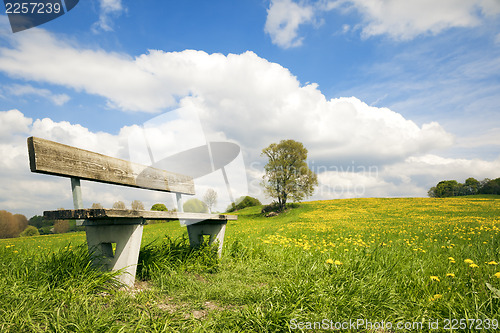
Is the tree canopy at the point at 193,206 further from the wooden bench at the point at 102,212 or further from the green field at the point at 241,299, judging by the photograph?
the green field at the point at 241,299

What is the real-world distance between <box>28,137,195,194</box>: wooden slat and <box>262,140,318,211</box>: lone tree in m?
23.8

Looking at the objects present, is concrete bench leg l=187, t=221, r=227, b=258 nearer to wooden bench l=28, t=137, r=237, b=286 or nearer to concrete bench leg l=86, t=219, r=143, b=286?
wooden bench l=28, t=137, r=237, b=286

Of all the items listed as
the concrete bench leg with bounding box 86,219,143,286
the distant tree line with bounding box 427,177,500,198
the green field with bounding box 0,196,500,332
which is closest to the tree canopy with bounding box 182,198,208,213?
the green field with bounding box 0,196,500,332

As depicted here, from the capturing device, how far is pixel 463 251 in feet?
16.5

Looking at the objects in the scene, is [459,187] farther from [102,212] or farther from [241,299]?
[102,212]

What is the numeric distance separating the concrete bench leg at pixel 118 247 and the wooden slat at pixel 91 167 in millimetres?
604

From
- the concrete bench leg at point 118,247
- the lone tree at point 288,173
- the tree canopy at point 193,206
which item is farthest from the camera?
the lone tree at point 288,173

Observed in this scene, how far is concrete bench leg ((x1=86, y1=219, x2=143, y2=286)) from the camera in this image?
2.83m

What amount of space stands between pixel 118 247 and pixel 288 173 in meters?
25.7

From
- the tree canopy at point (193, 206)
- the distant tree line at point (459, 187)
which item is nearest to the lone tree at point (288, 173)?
the tree canopy at point (193, 206)

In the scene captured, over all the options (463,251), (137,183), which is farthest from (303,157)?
(137,183)

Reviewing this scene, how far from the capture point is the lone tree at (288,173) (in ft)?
91.2

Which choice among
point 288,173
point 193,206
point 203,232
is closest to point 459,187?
point 288,173

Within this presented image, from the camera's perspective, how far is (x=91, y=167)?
2971 mm
